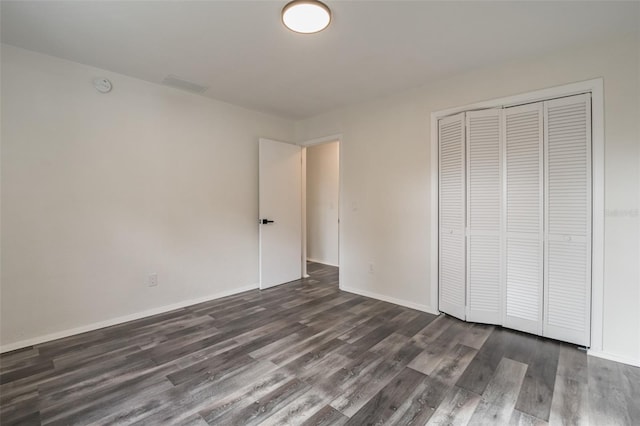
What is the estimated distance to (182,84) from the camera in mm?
3174

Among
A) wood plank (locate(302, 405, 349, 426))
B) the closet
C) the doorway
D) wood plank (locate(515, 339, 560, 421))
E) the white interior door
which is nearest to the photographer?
wood plank (locate(302, 405, 349, 426))

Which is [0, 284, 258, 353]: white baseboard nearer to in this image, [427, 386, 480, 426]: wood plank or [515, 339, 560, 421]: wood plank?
[427, 386, 480, 426]: wood plank

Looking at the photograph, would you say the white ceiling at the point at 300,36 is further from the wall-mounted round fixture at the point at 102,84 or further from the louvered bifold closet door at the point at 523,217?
the louvered bifold closet door at the point at 523,217

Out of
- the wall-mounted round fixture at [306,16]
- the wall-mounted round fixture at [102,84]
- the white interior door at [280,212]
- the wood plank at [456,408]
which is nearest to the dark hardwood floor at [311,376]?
the wood plank at [456,408]

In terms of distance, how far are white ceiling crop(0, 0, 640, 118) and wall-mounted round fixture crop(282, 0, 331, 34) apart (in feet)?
0.19

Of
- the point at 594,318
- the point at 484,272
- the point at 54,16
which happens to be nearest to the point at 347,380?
the point at 484,272

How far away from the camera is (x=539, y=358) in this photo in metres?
2.28

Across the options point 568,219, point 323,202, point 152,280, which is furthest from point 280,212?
point 568,219

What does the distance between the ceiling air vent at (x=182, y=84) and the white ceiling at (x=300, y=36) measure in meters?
0.08

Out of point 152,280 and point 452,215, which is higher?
point 452,215

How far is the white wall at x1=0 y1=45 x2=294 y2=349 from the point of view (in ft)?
8.04

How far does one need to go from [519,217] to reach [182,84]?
3706 millimetres

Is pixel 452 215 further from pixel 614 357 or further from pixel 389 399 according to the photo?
pixel 389 399

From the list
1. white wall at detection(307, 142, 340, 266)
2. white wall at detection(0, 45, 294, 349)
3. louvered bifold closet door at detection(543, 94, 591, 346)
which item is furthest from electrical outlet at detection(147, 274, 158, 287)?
louvered bifold closet door at detection(543, 94, 591, 346)
